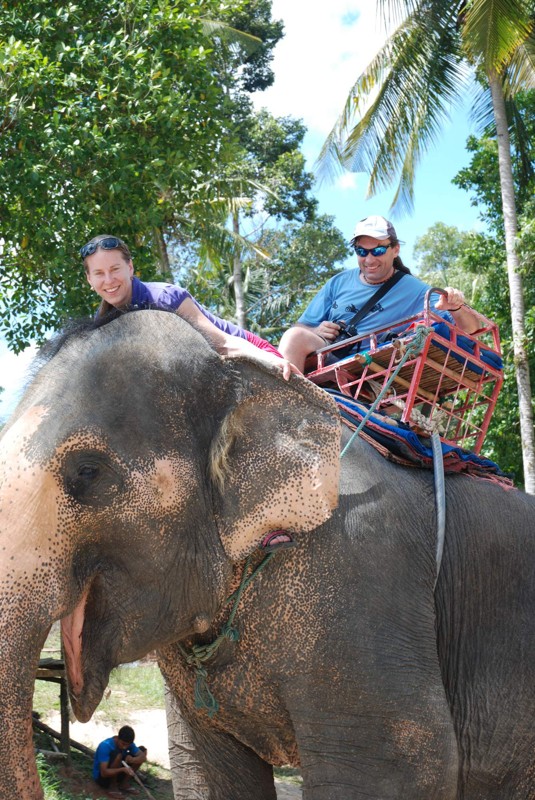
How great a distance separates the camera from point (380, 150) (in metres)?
16.5

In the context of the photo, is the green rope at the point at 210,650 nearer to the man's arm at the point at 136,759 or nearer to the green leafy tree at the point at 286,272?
the man's arm at the point at 136,759

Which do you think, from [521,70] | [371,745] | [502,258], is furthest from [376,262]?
[521,70]

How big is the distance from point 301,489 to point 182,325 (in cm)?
58

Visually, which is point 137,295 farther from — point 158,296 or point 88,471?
point 88,471

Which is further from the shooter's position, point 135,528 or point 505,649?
point 505,649

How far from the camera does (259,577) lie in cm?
288

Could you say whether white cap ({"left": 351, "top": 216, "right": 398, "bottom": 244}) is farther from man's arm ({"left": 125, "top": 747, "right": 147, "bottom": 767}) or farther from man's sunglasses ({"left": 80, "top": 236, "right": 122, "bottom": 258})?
man's arm ({"left": 125, "top": 747, "right": 147, "bottom": 767})

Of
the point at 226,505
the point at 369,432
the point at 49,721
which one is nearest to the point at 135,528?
the point at 226,505

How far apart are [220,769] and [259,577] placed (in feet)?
2.83

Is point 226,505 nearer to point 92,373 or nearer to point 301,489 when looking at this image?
point 301,489

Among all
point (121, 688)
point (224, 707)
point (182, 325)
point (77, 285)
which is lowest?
point (121, 688)

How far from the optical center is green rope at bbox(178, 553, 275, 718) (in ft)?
9.31

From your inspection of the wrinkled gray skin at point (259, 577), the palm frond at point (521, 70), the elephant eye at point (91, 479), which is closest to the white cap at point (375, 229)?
the wrinkled gray skin at point (259, 577)

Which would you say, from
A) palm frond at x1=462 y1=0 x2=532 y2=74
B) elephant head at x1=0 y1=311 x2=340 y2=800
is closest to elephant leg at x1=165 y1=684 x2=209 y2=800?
elephant head at x1=0 y1=311 x2=340 y2=800
